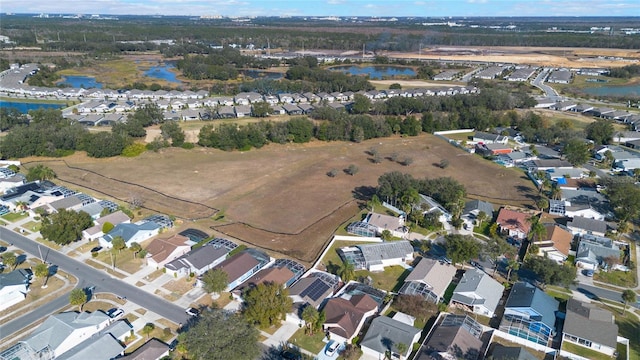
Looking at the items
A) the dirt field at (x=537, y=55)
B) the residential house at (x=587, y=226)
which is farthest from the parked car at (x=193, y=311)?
the dirt field at (x=537, y=55)

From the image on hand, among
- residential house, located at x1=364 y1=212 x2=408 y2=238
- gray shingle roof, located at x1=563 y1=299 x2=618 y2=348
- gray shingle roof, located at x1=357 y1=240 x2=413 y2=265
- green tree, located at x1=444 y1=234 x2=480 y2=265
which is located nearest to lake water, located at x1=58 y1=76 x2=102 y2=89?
residential house, located at x1=364 y1=212 x2=408 y2=238

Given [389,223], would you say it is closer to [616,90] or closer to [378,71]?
[616,90]

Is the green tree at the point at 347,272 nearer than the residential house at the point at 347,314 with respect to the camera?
No

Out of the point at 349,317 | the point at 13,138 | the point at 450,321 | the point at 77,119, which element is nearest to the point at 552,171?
the point at 450,321

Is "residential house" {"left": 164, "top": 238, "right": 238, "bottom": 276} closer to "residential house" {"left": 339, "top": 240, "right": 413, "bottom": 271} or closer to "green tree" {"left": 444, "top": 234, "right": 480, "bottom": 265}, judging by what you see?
"residential house" {"left": 339, "top": 240, "right": 413, "bottom": 271}

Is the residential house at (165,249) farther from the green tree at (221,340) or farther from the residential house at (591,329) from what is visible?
the residential house at (591,329)
